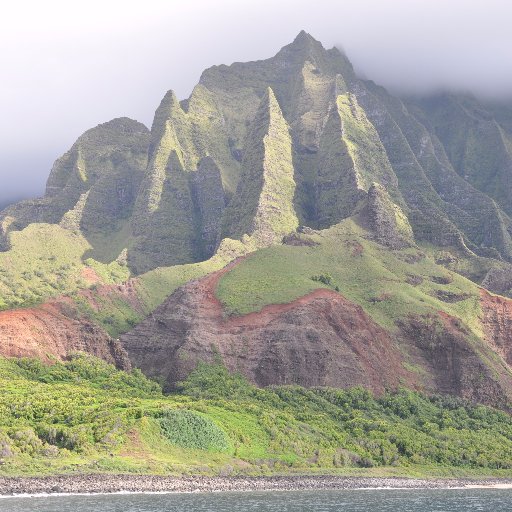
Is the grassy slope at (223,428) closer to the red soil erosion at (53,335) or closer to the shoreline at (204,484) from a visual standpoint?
the shoreline at (204,484)

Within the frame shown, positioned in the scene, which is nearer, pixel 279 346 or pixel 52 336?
pixel 52 336

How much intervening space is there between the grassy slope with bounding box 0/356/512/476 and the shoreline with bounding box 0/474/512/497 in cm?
232

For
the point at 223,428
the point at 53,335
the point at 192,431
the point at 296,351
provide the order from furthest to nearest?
the point at 296,351, the point at 53,335, the point at 223,428, the point at 192,431

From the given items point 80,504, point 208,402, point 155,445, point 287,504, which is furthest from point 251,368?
point 80,504

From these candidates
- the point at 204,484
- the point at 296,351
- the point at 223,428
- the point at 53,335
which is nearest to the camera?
the point at 204,484

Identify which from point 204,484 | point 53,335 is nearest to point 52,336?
point 53,335

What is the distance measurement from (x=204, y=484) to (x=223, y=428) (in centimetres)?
1777

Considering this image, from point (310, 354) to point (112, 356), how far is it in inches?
1535

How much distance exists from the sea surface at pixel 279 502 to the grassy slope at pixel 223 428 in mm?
9313

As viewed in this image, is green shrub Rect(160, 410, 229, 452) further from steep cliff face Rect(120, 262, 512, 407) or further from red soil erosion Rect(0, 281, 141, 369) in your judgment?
red soil erosion Rect(0, 281, 141, 369)

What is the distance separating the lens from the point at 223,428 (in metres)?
149

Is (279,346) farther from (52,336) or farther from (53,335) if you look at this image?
(52,336)

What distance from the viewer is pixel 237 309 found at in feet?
648

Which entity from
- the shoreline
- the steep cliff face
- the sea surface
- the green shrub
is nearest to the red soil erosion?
the steep cliff face
